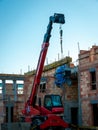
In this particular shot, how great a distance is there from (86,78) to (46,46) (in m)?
5.77

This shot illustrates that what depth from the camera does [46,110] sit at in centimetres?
2131

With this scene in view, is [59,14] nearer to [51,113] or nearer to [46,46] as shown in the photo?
[46,46]

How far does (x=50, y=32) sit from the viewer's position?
22250 millimetres

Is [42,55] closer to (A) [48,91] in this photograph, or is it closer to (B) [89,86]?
(B) [89,86]

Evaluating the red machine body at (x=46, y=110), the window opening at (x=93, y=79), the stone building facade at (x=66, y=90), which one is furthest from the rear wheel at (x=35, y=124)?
the window opening at (x=93, y=79)

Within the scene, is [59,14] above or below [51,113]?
above

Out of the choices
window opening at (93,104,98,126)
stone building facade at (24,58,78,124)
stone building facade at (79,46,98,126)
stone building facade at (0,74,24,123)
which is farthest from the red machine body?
stone building facade at (0,74,24,123)

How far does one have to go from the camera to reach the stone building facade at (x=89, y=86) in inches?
973

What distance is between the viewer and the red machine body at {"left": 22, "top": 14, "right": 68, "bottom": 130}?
792 inches

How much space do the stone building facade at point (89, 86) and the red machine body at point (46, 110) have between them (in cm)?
442

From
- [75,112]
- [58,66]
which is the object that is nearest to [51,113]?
[75,112]

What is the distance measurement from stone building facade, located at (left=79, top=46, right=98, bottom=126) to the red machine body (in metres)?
4.42

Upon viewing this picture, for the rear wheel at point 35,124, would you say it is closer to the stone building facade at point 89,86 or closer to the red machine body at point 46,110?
the red machine body at point 46,110

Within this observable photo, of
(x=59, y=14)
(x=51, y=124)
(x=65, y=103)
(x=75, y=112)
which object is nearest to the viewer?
(x=51, y=124)
